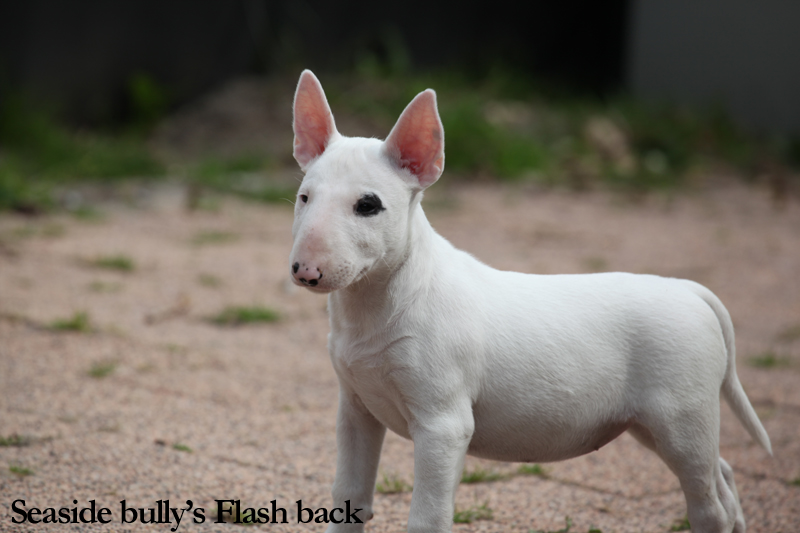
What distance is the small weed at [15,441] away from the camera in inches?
126

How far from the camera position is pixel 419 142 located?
232cm

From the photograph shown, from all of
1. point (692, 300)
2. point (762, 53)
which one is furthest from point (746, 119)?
point (692, 300)

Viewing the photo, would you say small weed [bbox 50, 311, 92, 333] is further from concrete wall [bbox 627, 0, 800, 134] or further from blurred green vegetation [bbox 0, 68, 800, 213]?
concrete wall [bbox 627, 0, 800, 134]

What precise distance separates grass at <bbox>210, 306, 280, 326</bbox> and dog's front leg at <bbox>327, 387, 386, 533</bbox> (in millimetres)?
2716

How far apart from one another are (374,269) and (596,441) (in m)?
0.91

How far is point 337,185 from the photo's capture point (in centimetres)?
221

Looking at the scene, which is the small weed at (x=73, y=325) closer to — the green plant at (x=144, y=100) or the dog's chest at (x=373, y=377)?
the dog's chest at (x=373, y=377)

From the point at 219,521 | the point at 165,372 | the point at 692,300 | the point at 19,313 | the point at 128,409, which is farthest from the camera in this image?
the point at 19,313

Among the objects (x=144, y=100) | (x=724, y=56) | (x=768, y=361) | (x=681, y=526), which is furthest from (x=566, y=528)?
(x=724, y=56)

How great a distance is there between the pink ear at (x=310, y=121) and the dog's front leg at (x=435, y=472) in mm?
879

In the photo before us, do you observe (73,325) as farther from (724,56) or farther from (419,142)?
(724,56)

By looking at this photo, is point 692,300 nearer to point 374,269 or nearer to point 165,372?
point 374,269

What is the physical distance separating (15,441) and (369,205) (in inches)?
78.5

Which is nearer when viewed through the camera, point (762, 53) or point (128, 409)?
point (128, 409)
